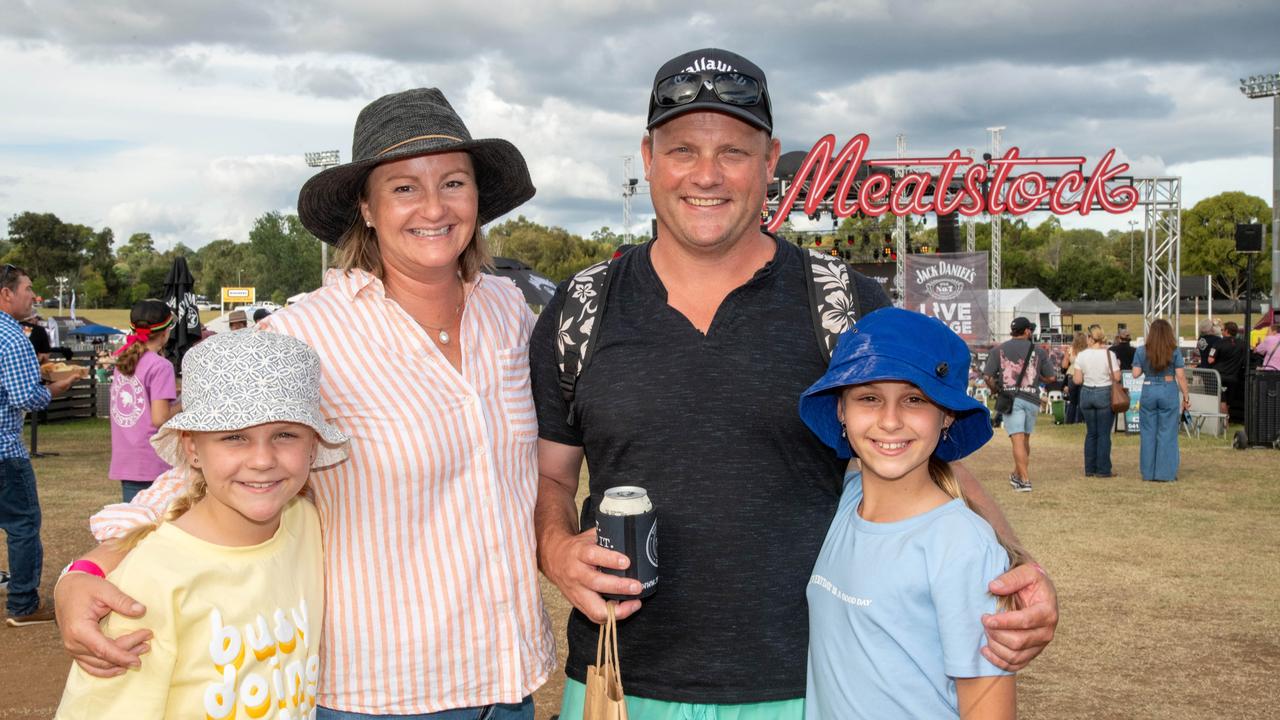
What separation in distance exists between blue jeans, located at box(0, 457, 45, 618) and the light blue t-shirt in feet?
20.2

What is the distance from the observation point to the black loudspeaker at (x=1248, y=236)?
54.0 feet

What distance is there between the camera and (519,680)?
7.45ft

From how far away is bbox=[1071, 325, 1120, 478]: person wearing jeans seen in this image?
1230 centimetres

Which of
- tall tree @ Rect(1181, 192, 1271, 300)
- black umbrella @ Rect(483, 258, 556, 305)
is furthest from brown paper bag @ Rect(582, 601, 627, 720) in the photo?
tall tree @ Rect(1181, 192, 1271, 300)

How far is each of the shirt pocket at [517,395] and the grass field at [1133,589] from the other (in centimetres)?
60

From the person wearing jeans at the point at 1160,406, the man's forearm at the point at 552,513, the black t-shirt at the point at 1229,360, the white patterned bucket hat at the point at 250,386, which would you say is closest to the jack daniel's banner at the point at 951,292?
the black t-shirt at the point at 1229,360

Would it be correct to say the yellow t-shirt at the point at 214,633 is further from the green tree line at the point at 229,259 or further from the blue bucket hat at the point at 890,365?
the green tree line at the point at 229,259

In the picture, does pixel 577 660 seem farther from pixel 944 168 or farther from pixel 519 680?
pixel 944 168

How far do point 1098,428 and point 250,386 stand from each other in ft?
40.0

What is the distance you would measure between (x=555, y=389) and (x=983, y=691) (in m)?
1.17

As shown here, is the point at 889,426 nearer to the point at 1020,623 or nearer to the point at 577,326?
the point at 1020,623

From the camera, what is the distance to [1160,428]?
11.7 meters

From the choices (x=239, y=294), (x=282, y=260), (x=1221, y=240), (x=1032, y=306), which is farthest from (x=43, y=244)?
(x=1221, y=240)

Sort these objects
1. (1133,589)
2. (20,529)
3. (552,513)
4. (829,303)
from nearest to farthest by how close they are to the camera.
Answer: (829,303), (552,513), (20,529), (1133,589)
